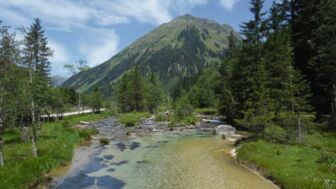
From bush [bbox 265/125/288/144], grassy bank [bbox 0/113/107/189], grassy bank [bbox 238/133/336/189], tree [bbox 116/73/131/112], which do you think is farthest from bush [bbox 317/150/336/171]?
tree [bbox 116/73/131/112]

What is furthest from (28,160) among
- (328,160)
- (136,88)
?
(136,88)

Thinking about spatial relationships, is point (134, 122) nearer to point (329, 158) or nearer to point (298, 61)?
point (298, 61)

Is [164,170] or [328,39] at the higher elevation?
[328,39]

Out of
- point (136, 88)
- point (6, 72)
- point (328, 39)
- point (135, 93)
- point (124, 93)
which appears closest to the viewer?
point (6, 72)

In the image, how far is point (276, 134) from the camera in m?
32.4

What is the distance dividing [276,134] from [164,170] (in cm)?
1388

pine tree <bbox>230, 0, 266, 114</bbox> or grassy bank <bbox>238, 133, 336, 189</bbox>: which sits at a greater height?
pine tree <bbox>230, 0, 266, 114</bbox>

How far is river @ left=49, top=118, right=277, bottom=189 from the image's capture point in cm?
2145

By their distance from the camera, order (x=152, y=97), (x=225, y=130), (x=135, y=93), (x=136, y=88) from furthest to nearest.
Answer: (x=152, y=97) → (x=136, y=88) → (x=135, y=93) → (x=225, y=130)

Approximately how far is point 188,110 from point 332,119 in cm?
4670

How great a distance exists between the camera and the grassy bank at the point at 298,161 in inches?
717

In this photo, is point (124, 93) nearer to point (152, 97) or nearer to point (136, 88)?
point (136, 88)

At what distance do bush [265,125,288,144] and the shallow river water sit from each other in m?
4.66

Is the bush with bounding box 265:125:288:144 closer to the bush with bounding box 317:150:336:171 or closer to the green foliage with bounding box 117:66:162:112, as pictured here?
the bush with bounding box 317:150:336:171
